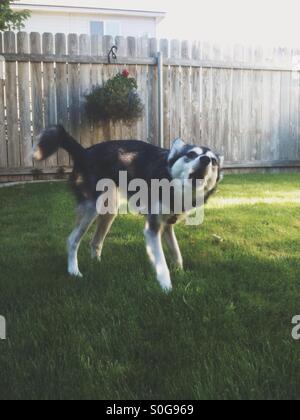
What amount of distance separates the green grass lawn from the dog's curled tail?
800 millimetres

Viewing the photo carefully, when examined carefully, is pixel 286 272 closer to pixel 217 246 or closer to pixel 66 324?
pixel 217 246

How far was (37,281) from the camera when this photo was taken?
10.9 ft

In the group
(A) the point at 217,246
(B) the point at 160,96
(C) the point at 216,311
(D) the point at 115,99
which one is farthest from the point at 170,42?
(C) the point at 216,311

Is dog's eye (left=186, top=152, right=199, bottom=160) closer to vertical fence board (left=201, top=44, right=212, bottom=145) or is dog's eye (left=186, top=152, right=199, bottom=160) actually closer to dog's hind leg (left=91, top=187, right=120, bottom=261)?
dog's hind leg (left=91, top=187, right=120, bottom=261)

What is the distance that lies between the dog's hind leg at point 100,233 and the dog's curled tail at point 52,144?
0.51 meters

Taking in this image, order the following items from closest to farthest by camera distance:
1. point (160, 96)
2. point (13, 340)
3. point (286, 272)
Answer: point (13, 340) < point (286, 272) < point (160, 96)

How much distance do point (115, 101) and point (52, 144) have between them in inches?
170

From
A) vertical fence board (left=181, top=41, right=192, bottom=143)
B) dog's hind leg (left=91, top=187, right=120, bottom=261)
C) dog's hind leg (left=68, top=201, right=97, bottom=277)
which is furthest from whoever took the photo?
vertical fence board (left=181, top=41, right=192, bottom=143)

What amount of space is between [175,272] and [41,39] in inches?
234

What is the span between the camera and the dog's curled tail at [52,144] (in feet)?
12.2

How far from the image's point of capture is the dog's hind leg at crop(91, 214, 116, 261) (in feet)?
12.8

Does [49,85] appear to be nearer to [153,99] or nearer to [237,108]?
[153,99]

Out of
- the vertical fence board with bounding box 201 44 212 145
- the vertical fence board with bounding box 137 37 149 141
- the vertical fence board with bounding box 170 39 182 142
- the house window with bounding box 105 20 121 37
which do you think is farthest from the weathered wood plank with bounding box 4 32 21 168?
the house window with bounding box 105 20 121 37

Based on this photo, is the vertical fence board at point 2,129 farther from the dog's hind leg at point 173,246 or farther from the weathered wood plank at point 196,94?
the dog's hind leg at point 173,246
